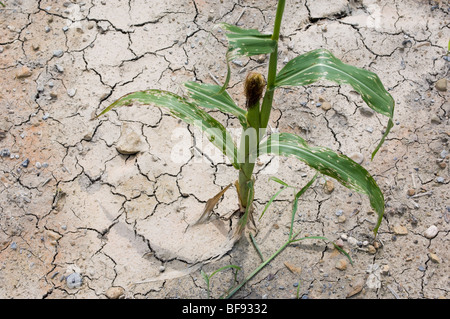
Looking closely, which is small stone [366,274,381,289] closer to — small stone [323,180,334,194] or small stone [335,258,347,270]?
small stone [335,258,347,270]

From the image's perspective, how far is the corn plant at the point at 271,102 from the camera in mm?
1592

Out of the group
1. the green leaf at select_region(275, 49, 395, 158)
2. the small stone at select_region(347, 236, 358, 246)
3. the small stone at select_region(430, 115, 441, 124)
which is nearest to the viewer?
the green leaf at select_region(275, 49, 395, 158)

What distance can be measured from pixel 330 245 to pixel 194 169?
83 cm

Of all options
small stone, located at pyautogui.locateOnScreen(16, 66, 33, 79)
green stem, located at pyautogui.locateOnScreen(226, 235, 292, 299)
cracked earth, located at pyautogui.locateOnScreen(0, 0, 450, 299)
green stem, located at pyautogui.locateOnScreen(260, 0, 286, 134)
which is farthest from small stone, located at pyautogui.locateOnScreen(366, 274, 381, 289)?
small stone, located at pyautogui.locateOnScreen(16, 66, 33, 79)

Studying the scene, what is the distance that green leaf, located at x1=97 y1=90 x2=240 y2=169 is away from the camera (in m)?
1.89

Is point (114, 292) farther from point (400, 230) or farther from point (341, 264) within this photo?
point (400, 230)

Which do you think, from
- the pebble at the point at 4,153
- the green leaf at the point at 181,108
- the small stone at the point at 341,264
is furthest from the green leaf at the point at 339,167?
the pebble at the point at 4,153

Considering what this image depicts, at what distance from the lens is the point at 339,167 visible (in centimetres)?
183

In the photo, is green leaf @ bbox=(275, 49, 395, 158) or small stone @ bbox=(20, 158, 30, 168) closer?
green leaf @ bbox=(275, 49, 395, 158)

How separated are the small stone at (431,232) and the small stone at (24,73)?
243cm

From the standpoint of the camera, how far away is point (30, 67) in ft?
9.01

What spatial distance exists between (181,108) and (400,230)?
4.22 ft

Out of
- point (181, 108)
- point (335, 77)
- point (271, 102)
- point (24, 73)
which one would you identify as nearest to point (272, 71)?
point (271, 102)

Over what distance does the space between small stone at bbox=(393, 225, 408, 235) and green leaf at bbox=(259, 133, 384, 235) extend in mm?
500
